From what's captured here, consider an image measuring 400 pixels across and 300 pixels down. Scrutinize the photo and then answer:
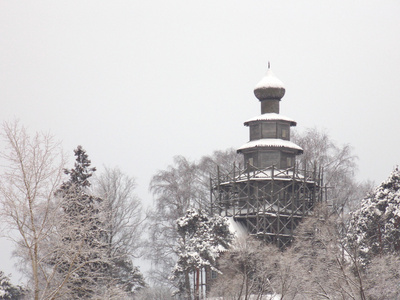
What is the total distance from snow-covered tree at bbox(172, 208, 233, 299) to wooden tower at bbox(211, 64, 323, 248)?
4.82m

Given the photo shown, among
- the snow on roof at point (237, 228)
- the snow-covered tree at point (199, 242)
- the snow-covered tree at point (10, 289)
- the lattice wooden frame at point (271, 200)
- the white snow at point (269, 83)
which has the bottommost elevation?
the snow-covered tree at point (10, 289)

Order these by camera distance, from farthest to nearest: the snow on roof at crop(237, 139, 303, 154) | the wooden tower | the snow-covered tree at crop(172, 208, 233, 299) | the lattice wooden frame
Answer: the snow on roof at crop(237, 139, 303, 154) < the wooden tower < the lattice wooden frame < the snow-covered tree at crop(172, 208, 233, 299)

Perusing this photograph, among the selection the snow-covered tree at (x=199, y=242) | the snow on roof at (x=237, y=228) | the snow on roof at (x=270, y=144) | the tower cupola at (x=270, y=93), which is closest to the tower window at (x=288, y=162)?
the snow on roof at (x=270, y=144)

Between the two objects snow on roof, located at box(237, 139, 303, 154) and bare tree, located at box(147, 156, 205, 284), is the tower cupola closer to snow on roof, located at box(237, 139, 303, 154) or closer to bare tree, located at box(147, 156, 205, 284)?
snow on roof, located at box(237, 139, 303, 154)

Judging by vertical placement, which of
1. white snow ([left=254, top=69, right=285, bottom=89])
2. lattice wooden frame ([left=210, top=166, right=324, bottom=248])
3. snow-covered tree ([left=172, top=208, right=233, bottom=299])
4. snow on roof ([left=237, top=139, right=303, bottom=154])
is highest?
white snow ([left=254, top=69, right=285, bottom=89])

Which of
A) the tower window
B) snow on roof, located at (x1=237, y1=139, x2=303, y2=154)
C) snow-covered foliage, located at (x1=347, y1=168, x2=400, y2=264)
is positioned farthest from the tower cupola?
snow-covered foliage, located at (x1=347, y1=168, x2=400, y2=264)

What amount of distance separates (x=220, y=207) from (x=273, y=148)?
5850 mm

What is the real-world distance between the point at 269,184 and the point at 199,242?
10.00m

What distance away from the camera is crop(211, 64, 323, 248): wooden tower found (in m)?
45.0

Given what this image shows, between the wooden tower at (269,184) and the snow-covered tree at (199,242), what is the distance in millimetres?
4819

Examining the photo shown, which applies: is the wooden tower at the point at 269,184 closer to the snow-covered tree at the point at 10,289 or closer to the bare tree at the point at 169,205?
the bare tree at the point at 169,205

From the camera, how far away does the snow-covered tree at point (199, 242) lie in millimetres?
37875

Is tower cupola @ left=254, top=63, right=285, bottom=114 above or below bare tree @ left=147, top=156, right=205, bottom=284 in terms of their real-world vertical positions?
above

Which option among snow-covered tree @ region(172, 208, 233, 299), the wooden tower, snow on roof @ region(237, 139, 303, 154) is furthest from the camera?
snow on roof @ region(237, 139, 303, 154)
